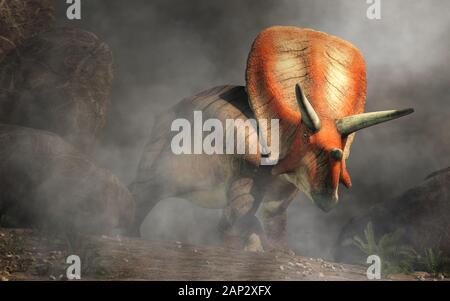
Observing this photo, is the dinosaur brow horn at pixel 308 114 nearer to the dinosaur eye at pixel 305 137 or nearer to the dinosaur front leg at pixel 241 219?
the dinosaur eye at pixel 305 137

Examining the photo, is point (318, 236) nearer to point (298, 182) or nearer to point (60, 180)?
point (298, 182)

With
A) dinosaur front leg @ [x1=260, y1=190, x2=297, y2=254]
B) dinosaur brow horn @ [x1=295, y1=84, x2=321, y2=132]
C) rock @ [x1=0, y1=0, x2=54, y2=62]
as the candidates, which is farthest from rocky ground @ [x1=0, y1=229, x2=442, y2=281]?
rock @ [x1=0, y1=0, x2=54, y2=62]

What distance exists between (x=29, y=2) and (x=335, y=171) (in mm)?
3563

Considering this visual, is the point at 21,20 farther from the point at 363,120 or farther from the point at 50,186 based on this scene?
the point at 363,120

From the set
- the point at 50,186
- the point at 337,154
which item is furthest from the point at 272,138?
the point at 50,186

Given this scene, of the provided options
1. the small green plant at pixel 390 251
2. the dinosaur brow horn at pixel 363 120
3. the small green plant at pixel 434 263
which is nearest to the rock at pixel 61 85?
the dinosaur brow horn at pixel 363 120

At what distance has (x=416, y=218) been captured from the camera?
20.4 feet

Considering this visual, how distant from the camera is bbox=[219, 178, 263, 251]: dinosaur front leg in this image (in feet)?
20.1

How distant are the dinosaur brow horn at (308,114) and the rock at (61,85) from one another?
2.23m

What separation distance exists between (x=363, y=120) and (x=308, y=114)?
1.38ft

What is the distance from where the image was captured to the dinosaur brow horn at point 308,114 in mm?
5172

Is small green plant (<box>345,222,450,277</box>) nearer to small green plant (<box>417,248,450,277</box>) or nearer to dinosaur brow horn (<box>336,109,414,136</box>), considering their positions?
small green plant (<box>417,248,450,277</box>)

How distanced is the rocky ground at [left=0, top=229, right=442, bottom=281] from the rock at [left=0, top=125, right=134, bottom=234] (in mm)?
186
